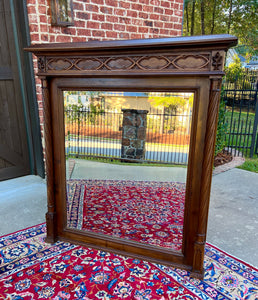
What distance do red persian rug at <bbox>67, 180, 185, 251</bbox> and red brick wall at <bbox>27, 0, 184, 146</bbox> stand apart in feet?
5.29

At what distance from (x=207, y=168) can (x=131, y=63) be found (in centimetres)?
100

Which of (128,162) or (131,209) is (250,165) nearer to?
(131,209)

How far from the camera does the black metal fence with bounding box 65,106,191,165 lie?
2.05 m

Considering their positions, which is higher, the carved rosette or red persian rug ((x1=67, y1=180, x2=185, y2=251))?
the carved rosette

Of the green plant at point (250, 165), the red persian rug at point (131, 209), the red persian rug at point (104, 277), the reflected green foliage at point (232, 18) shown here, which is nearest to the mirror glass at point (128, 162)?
the red persian rug at point (131, 209)

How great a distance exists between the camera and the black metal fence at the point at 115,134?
6.73 ft

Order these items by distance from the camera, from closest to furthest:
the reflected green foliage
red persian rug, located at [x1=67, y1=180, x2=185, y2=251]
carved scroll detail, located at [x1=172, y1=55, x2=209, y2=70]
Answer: carved scroll detail, located at [x1=172, y1=55, x2=209, y2=70] < red persian rug, located at [x1=67, y1=180, x2=185, y2=251] < the reflected green foliage

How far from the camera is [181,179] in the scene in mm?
2105

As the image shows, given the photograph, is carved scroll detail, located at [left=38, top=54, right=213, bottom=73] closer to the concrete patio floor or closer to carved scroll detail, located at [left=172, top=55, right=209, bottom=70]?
carved scroll detail, located at [left=172, top=55, right=209, bottom=70]

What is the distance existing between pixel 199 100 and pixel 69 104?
1166mm

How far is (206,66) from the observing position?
1697 mm

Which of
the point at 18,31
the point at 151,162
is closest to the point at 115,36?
the point at 18,31

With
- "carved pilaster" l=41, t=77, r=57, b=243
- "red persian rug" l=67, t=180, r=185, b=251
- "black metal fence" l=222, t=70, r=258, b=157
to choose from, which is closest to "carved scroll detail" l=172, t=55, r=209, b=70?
"red persian rug" l=67, t=180, r=185, b=251

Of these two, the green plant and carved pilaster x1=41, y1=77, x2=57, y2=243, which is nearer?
carved pilaster x1=41, y1=77, x2=57, y2=243
